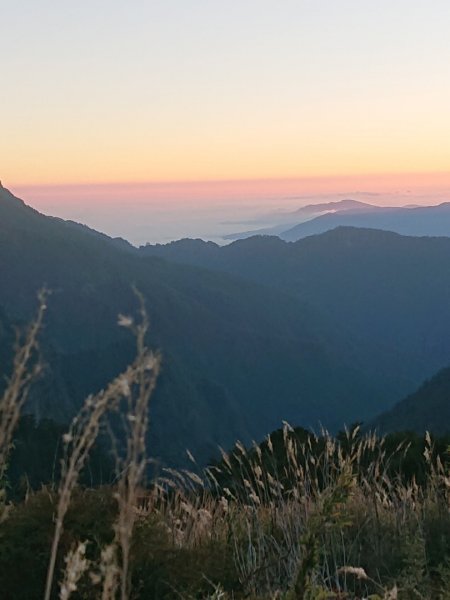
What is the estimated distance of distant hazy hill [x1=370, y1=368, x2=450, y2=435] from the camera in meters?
72.8

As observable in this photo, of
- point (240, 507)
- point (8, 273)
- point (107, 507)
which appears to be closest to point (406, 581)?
point (107, 507)

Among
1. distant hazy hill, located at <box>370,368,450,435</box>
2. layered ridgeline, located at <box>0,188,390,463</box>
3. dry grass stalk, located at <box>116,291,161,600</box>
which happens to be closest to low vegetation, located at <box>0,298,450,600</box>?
dry grass stalk, located at <box>116,291,161,600</box>

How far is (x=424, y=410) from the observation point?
8112 cm

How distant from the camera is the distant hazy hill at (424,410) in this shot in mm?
72775

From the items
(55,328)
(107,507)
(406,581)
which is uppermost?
(107,507)

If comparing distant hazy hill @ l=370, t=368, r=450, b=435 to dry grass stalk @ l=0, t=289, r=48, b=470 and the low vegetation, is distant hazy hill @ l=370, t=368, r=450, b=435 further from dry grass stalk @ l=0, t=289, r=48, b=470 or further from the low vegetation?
dry grass stalk @ l=0, t=289, r=48, b=470

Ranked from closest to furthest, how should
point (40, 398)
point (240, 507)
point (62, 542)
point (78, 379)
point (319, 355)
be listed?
point (62, 542), point (240, 507), point (40, 398), point (78, 379), point (319, 355)

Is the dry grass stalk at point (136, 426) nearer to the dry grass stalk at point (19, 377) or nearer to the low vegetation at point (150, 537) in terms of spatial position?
the low vegetation at point (150, 537)

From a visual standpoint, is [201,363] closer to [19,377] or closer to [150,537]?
[150,537]

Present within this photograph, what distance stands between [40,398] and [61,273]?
9411 cm

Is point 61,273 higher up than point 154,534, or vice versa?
point 154,534

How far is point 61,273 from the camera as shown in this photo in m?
199

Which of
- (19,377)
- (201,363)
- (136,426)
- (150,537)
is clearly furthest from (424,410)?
(201,363)

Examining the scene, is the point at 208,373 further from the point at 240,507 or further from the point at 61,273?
the point at 240,507
